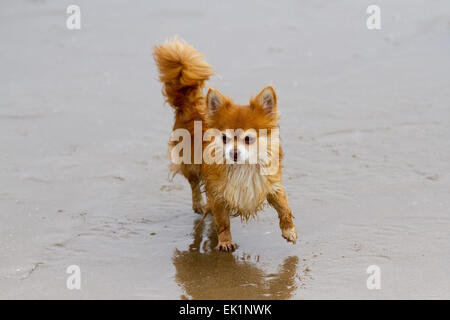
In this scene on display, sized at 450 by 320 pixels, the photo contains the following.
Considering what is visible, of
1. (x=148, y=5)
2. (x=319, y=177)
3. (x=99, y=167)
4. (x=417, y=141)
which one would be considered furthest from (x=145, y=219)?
(x=148, y=5)

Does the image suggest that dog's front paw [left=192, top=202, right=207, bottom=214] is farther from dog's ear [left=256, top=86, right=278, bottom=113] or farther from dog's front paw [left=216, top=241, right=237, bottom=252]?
dog's ear [left=256, top=86, right=278, bottom=113]

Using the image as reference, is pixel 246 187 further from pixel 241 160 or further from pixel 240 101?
pixel 240 101

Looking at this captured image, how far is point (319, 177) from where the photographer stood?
18.9 ft

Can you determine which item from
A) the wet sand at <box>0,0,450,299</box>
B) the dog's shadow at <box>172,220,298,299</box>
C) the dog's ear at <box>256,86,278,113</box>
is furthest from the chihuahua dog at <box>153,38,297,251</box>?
the wet sand at <box>0,0,450,299</box>

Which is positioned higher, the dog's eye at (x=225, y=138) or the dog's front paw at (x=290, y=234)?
the dog's eye at (x=225, y=138)

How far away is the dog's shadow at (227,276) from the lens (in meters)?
4.11

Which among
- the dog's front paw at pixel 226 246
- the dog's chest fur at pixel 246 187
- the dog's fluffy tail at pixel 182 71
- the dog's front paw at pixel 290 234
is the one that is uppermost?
the dog's fluffy tail at pixel 182 71

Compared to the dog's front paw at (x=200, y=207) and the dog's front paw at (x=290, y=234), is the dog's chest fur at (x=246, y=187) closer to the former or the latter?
the dog's front paw at (x=290, y=234)

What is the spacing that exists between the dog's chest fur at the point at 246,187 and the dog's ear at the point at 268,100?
396mm

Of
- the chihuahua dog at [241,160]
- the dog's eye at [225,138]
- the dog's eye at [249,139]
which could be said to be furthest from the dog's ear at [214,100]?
the dog's eye at [249,139]

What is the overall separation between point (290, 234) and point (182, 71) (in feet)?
5.01

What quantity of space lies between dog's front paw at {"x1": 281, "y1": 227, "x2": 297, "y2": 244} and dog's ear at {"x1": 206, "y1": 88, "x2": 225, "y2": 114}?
0.94 metres

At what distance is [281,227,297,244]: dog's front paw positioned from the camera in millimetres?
4570

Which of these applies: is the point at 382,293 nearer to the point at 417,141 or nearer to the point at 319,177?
the point at 319,177
